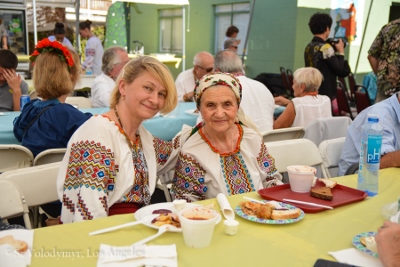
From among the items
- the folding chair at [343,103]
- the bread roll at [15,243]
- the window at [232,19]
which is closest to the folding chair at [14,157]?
the bread roll at [15,243]

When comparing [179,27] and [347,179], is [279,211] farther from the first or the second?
[179,27]

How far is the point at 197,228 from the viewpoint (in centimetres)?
138

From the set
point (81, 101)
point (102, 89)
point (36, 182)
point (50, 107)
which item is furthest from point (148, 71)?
point (81, 101)

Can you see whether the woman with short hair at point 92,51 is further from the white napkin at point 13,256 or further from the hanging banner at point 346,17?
the white napkin at point 13,256

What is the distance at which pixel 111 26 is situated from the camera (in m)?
9.49

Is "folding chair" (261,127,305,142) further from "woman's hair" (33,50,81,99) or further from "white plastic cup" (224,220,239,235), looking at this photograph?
"white plastic cup" (224,220,239,235)

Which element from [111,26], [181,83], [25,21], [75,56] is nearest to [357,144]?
[75,56]

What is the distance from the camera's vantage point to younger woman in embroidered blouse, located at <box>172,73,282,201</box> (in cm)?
231

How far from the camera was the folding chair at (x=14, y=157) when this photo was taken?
286cm

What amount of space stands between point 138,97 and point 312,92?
2.63 m

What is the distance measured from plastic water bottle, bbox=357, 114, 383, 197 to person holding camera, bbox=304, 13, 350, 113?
356 centimetres

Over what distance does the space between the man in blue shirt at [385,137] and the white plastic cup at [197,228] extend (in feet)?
4.96

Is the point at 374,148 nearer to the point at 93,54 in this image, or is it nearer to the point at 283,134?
the point at 283,134

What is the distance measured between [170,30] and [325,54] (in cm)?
929
